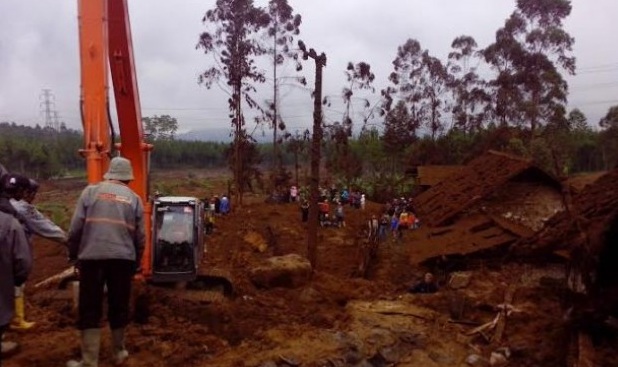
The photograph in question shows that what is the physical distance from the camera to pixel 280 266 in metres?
11.6

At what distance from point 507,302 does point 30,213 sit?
8.05 m

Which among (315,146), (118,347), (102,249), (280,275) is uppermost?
(315,146)

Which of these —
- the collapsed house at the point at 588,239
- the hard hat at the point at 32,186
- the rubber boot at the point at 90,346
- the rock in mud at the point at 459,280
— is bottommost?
the rock in mud at the point at 459,280

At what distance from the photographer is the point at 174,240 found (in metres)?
8.82

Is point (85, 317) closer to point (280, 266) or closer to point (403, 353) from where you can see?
point (403, 353)

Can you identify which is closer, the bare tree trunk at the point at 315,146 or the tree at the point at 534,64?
the bare tree trunk at the point at 315,146

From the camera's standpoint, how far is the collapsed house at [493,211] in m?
15.5

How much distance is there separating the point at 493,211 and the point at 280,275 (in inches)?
309

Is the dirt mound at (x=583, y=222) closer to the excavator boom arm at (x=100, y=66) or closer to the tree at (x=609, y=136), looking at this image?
the excavator boom arm at (x=100, y=66)

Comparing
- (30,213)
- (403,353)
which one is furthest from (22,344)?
(403,353)

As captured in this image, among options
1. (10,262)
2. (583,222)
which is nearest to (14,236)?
(10,262)

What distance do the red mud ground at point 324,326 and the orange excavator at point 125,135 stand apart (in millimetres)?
533

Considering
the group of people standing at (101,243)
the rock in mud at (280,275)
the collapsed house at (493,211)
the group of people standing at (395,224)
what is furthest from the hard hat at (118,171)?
the group of people standing at (395,224)

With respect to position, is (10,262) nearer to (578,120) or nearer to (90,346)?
(90,346)
